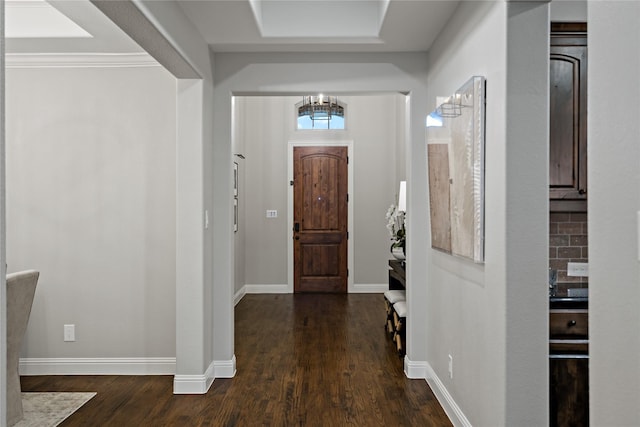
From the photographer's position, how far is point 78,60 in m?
4.04

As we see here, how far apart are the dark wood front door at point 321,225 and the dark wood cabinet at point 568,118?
508cm

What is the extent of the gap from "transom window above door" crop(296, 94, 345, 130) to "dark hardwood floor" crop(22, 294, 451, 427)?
2711 millimetres

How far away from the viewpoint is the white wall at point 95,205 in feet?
13.3

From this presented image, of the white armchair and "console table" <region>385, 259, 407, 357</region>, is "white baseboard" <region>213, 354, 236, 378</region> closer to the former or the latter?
the white armchair

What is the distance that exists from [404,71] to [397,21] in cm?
69

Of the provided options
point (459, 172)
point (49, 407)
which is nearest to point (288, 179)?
point (49, 407)

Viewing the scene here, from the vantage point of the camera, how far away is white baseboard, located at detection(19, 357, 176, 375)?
13.3 feet

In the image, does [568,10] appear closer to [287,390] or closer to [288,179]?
[287,390]

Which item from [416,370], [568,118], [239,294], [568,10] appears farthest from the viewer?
[239,294]

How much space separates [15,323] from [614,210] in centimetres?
305

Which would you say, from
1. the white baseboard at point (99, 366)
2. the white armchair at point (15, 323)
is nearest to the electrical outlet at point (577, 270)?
the white baseboard at point (99, 366)

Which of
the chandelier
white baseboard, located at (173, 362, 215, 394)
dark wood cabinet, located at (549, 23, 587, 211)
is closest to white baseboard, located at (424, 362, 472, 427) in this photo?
dark wood cabinet, located at (549, 23, 587, 211)

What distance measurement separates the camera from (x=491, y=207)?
2.47 m

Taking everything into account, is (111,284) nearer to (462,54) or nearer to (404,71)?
(404,71)
